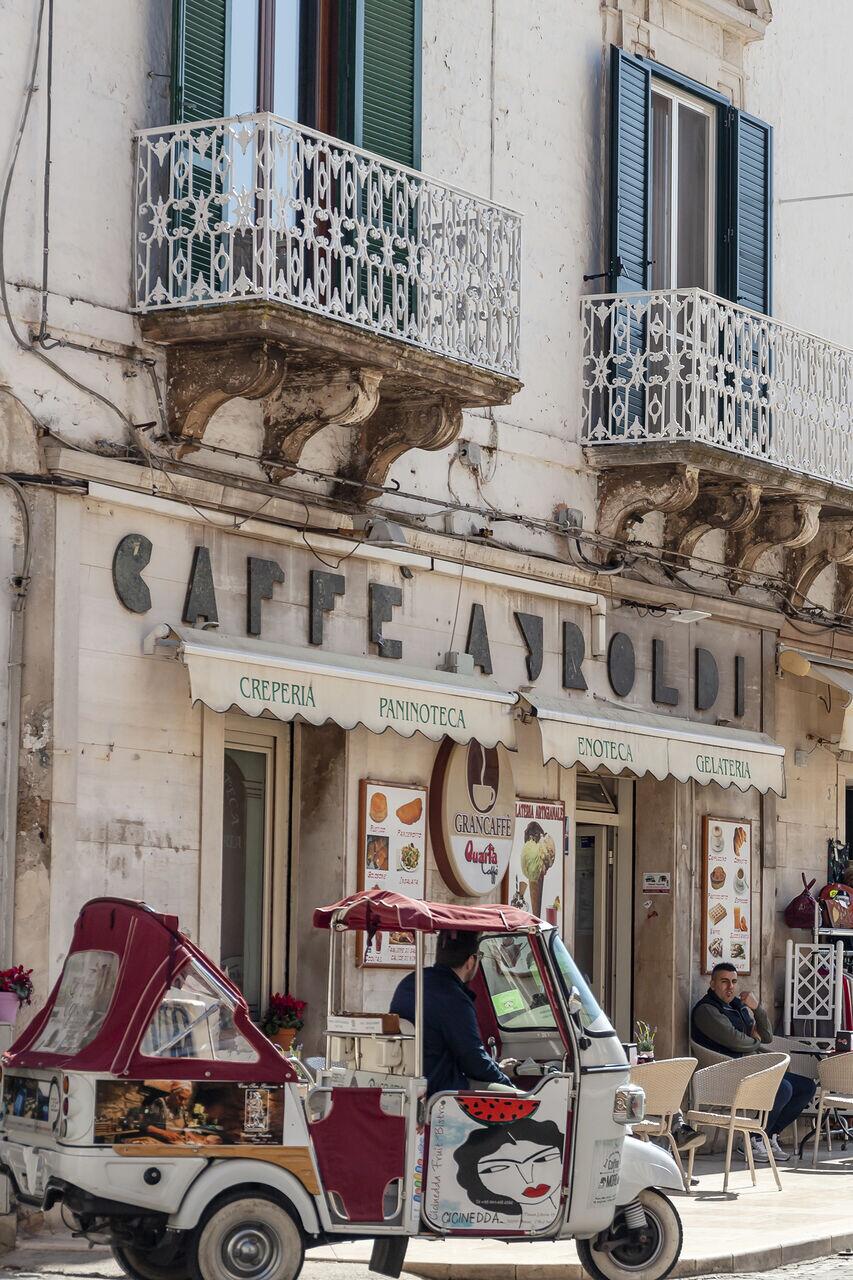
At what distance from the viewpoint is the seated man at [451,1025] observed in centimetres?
962

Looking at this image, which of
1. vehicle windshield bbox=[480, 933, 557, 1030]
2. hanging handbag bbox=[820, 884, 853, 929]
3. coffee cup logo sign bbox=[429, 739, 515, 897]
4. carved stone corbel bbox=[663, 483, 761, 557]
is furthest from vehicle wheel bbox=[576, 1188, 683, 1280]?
hanging handbag bbox=[820, 884, 853, 929]

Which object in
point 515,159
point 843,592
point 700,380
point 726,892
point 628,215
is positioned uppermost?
point 515,159

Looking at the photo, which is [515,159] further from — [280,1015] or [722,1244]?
[722,1244]

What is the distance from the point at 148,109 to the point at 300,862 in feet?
15.0

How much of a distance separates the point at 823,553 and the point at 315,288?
694cm

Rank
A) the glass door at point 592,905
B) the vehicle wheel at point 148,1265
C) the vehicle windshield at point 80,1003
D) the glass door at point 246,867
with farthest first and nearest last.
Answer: the glass door at point 592,905, the glass door at point 246,867, the vehicle wheel at point 148,1265, the vehicle windshield at point 80,1003

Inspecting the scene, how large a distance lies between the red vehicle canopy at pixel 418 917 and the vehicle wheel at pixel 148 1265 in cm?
159

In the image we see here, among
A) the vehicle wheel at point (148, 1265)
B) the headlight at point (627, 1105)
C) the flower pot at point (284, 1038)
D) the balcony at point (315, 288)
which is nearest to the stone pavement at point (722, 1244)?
the headlight at point (627, 1105)

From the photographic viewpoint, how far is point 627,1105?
9953 millimetres

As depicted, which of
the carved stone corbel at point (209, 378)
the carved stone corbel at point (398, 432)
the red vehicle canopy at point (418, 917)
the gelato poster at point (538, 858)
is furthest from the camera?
the gelato poster at point (538, 858)

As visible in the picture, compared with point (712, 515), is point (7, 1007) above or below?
below

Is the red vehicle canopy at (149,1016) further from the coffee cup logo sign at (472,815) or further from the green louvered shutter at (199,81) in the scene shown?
Answer: the coffee cup logo sign at (472,815)

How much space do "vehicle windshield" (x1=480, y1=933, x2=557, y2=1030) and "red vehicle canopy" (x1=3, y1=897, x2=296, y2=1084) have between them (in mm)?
1684

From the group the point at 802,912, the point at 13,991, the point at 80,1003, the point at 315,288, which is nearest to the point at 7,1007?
the point at 13,991
